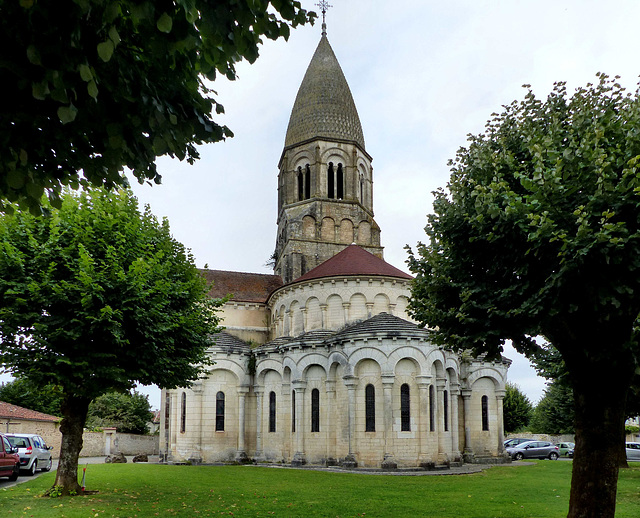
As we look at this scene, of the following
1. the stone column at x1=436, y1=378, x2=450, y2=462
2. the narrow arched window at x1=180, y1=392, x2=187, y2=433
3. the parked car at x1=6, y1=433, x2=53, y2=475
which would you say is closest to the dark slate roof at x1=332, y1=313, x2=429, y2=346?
the stone column at x1=436, y1=378, x2=450, y2=462

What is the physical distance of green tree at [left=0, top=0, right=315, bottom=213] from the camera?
4559 mm

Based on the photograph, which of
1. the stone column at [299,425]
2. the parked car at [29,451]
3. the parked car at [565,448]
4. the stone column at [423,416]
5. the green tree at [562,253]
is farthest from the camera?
the parked car at [565,448]

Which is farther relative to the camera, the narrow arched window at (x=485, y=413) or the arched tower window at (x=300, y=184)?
the arched tower window at (x=300, y=184)

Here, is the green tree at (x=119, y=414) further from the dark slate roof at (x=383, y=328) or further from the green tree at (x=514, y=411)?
the green tree at (x=514, y=411)

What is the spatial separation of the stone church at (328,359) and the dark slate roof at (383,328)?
0.08 m

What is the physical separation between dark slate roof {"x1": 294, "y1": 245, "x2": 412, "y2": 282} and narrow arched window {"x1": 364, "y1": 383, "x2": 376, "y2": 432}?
7795 mm

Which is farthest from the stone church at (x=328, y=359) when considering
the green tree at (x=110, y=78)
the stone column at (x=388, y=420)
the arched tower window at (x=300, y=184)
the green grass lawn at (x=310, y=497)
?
the green tree at (x=110, y=78)

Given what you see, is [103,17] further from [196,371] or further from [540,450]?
[540,450]

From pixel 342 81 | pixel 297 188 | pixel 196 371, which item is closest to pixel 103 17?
pixel 196 371

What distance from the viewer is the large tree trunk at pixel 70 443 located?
17.1 m

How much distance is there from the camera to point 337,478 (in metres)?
24.2

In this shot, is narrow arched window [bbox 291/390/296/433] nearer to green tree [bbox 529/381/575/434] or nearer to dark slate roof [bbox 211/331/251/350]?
dark slate roof [bbox 211/331/251/350]

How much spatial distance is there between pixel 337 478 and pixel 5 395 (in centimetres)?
5143

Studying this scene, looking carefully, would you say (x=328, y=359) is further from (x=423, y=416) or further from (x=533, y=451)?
(x=533, y=451)
